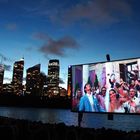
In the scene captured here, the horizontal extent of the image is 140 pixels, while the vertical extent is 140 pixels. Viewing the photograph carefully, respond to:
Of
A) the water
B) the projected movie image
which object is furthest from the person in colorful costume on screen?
the water

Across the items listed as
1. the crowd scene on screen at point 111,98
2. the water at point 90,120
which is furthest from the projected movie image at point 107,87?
the water at point 90,120

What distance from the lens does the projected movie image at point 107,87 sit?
7.56 metres

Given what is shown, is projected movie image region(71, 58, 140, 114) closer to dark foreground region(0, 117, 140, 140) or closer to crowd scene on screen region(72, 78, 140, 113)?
crowd scene on screen region(72, 78, 140, 113)

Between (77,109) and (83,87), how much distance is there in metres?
0.75

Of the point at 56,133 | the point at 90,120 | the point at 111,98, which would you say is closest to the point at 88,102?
the point at 111,98

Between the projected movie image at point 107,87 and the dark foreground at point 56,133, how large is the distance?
3.48 metres

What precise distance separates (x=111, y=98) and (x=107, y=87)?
32cm

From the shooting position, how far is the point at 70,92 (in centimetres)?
916

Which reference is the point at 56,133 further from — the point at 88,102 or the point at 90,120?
the point at 90,120

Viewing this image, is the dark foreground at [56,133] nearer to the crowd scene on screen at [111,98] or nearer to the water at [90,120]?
the crowd scene on screen at [111,98]

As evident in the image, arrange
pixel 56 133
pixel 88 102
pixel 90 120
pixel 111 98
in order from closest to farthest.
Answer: pixel 56 133
pixel 111 98
pixel 88 102
pixel 90 120

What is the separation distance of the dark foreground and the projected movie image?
11.4 feet

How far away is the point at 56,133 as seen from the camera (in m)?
4.34

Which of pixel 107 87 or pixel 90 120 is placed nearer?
pixel 107 87
